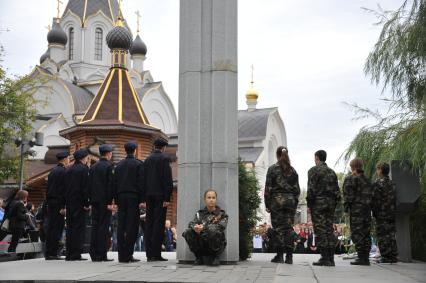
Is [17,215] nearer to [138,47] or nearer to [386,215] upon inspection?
[386,215]

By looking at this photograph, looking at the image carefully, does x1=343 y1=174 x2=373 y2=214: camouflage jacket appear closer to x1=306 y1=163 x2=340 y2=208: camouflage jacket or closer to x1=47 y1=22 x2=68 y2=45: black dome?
x1=306 y1=163 x2=340 y2=208: camouflage jacket

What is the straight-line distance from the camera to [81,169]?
12016 mm

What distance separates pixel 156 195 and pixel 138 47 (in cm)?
5394

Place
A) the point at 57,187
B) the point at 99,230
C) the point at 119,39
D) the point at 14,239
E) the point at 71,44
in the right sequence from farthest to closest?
the point at 71,44, the point at 119,39, the point at 14,239, the point at 57,187, the point at 99,230

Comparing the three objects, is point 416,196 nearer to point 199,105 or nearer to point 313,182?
point 313,182

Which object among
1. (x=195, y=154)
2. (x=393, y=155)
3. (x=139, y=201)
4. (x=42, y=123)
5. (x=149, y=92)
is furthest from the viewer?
(x=149, y=92)

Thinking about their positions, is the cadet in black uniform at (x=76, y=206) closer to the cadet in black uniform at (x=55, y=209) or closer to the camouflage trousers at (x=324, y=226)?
the cadet in black uniform at (x=55, y=209)

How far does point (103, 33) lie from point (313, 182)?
5525 cm

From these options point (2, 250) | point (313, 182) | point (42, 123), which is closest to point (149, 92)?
point (42, 123)

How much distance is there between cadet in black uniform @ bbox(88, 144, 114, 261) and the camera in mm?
11422

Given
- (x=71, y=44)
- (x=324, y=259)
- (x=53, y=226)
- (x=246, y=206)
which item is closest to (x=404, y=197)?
(x=324, y=259)

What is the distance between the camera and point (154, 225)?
1103 cm

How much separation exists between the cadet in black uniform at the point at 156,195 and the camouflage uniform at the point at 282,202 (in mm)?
1699

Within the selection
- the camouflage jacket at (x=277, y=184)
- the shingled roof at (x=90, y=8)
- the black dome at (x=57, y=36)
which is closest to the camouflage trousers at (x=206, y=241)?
the camouflage jacket at (x=277, y=184)
